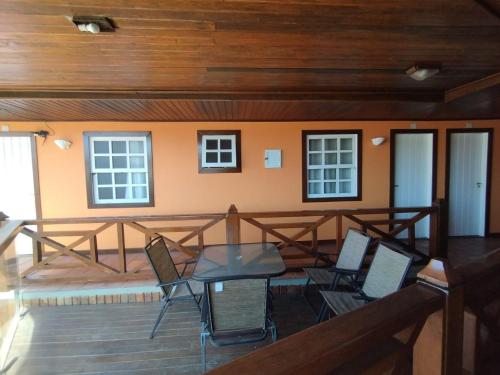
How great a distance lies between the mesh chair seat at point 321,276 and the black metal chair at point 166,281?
Result: 49.8 inches

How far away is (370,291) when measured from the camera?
2.64 metres

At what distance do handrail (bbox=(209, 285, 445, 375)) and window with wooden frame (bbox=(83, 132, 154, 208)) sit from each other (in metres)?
4.50

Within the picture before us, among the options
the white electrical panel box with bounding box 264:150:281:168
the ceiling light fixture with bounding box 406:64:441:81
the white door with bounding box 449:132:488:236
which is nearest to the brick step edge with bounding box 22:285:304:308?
the white electrical panel box with bounding box 264:150:281:168

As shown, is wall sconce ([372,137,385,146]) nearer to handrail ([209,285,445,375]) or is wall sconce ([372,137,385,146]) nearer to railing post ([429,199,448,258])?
railing post ([429,199,448,258])

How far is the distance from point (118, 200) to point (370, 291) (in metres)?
4.13

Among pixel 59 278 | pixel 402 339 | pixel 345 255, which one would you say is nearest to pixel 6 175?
pixel 59 278

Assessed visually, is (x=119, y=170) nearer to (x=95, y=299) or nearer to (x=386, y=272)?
(x=95, y=299)

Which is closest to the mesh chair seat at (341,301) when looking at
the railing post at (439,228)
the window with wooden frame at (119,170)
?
the railing post at (439,228)

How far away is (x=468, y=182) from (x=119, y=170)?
6367mm

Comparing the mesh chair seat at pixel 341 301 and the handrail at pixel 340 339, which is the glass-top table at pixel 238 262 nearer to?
the mesh chair seat at pixel 341 301

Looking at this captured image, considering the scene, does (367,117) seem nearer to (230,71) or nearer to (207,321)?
(230,71)

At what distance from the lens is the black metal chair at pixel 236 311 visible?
2.11 metres

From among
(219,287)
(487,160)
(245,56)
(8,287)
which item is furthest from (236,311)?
(487,160)

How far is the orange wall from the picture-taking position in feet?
15.2
